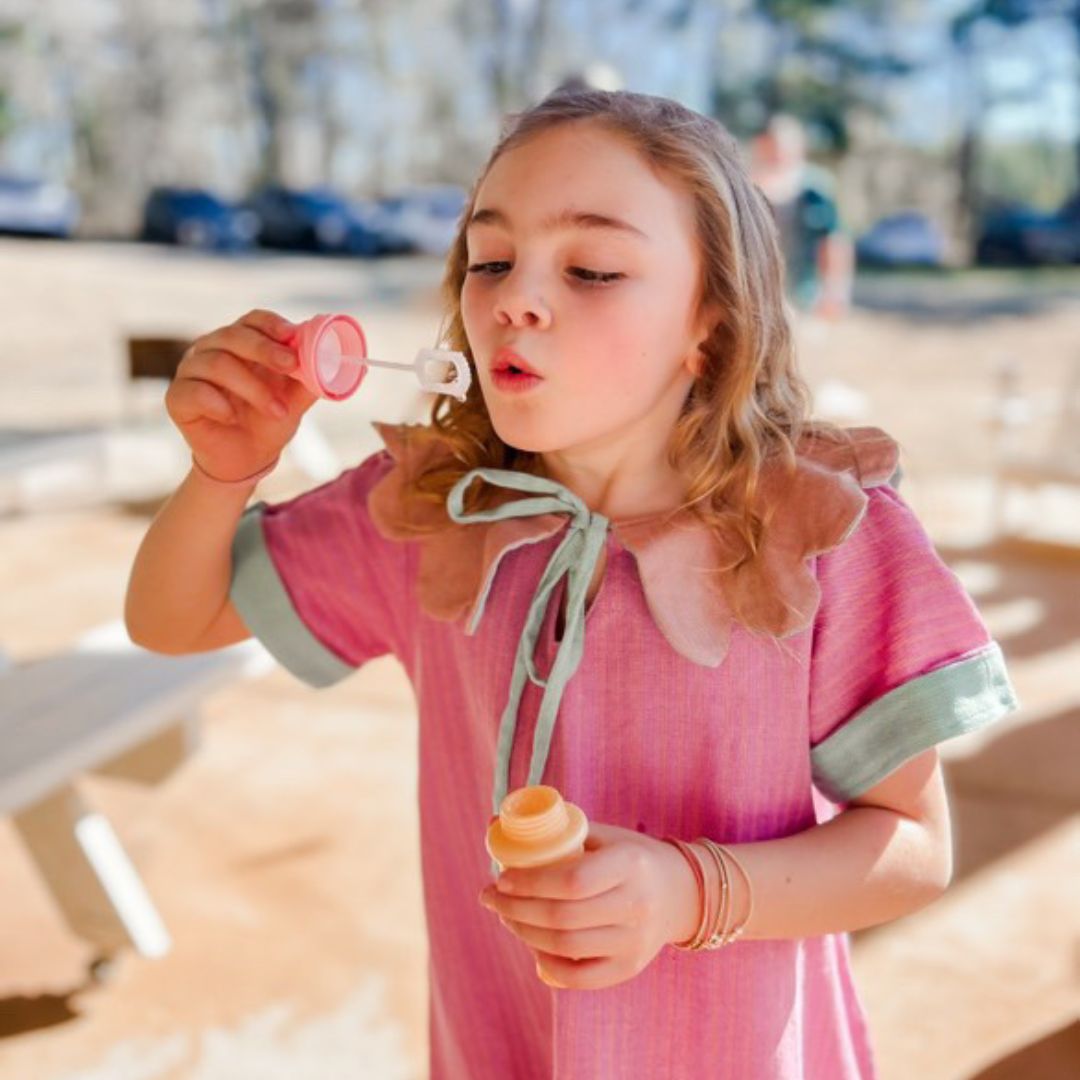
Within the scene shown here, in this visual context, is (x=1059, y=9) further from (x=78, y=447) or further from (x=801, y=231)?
(x=78, y=447)

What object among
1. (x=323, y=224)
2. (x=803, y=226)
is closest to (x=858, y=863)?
(x=803, y=226)

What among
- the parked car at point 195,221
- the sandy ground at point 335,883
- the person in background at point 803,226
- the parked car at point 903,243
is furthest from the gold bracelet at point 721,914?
the parked car at point 195,221

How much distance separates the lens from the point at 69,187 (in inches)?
522

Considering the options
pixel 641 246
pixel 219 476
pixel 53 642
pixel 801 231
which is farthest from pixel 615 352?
pixel 801 231

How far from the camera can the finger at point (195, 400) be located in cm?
93

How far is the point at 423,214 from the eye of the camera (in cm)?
1335

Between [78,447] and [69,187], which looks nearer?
[78,447]

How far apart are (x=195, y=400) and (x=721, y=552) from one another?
0.42 meters

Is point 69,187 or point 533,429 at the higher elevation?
point 533,429

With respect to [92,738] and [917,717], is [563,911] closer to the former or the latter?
[917,717]

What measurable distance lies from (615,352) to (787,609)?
23cm

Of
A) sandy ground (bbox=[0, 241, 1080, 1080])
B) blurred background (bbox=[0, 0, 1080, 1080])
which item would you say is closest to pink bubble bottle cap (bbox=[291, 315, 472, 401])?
sandy ground (bbox=[0, 241, 1080, 1080])

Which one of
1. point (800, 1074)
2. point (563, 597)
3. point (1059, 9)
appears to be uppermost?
point (1059, 9)

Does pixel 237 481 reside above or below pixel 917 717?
above
